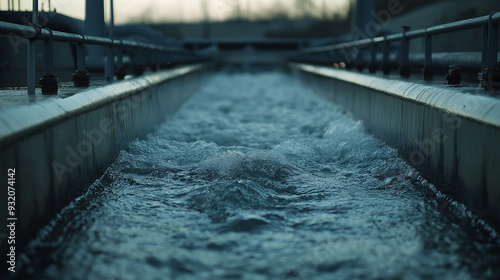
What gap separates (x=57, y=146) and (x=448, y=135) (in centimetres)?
302

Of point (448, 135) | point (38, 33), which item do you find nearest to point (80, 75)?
point (38, 33)

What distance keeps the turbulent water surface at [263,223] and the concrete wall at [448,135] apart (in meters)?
0.15

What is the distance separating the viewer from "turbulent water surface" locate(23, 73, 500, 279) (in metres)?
3.80

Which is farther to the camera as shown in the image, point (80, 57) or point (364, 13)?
point (364, 13)

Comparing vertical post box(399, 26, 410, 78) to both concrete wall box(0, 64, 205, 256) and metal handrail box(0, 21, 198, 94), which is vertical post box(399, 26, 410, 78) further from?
metal handrail box(0, 21, 198, 94)

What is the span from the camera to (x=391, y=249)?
415 cm

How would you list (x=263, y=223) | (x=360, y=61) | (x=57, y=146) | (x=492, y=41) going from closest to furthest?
1. (x=263, y=223)
2. (x=57, y=146)
3. (x=492, y=41)
4. (x=360, y=61)

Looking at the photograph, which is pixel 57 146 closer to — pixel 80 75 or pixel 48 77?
pixel 48 77

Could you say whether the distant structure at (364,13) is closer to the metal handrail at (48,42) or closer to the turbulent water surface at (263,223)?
the metal handrail at (48,42)

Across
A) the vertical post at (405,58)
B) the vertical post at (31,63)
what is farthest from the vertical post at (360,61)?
the vertical post at (31,63)

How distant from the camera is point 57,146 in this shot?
4.91 m

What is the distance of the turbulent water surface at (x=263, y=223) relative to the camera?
3.80m

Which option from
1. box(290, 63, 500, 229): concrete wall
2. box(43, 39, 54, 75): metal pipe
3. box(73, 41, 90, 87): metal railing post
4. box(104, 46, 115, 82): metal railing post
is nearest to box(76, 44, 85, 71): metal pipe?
box(73, 41, 90, 87): metal railing post

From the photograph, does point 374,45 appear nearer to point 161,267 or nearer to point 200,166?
point 200,166
